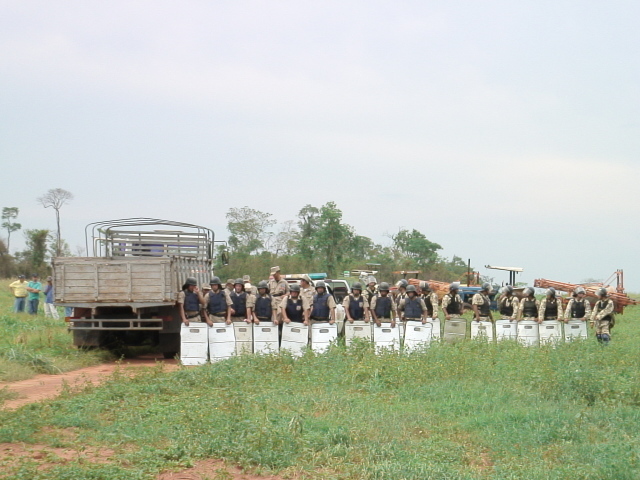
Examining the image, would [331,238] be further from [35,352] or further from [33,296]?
[35,352]

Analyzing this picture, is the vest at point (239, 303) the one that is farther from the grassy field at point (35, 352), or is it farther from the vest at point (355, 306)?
the grassy field at point (35, 352)

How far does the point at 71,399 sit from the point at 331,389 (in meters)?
3.58

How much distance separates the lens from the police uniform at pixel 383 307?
1706cm

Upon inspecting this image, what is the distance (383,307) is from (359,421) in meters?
7.91

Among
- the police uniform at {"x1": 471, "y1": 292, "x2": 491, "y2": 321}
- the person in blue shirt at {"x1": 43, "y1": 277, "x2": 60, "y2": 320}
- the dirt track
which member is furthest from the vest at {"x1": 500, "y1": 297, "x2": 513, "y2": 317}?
the person in blue shirt at {"x1": 43, "y1": 277, "x2": 60, "y2": 320}

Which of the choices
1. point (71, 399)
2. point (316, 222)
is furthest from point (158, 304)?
point (316, 222)

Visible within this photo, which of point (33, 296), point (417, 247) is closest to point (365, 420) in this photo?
point (33, 296)

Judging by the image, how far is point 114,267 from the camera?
15.3 metres

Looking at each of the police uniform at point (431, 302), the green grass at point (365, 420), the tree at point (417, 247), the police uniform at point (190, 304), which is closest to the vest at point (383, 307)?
the police uniform at point (431, 302)

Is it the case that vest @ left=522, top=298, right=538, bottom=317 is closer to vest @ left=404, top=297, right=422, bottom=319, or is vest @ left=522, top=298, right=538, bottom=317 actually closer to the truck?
vest @ left=404, top=297, right=422, bottom=319

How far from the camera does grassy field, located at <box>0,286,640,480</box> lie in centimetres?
767

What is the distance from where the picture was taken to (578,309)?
1730cm

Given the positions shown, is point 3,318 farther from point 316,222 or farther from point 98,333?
point 316,222

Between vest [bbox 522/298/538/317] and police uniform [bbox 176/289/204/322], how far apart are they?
A: 7123mm
